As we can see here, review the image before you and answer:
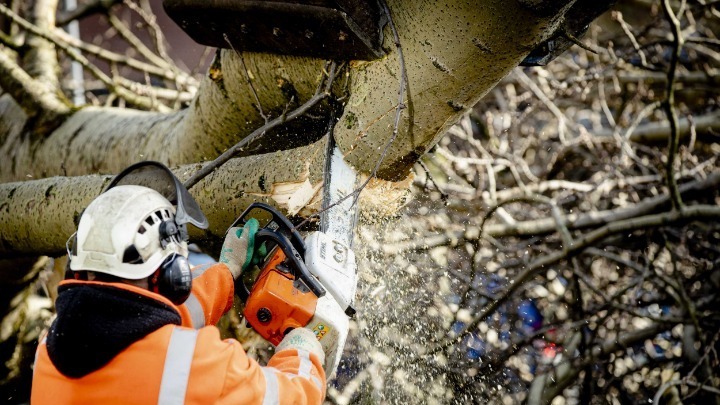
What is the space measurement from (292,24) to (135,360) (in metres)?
0.94

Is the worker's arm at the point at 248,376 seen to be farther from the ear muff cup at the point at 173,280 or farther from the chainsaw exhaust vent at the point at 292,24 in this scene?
the chainsaw exhaust vent at the point at 292,24

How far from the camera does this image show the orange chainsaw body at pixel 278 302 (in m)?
1.42

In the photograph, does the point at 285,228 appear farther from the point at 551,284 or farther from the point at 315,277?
the point at 551,284

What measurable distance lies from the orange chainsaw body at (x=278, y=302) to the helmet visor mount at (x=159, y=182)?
0.24 meters

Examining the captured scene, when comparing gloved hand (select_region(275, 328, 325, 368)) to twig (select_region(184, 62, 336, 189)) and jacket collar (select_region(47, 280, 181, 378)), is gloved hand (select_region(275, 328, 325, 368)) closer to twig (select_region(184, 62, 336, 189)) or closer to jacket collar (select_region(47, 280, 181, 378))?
jacket collar (select_region(47, 280, 181, 378))

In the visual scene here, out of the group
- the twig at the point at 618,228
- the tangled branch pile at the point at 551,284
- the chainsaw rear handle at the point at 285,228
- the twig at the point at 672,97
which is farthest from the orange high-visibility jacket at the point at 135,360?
the twig at the point at 672,97

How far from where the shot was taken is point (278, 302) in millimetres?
1434

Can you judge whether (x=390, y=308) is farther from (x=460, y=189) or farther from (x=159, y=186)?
(x=159, y=186)

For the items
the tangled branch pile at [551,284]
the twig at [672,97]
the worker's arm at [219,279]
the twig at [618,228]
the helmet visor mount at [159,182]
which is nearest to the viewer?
the helmet visor mount at [159,182]

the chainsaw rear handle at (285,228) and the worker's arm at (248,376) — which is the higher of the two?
the chainsaw rear handle at (285,228)

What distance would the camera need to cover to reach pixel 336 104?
65.0 inches

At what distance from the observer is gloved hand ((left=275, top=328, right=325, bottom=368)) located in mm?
1387

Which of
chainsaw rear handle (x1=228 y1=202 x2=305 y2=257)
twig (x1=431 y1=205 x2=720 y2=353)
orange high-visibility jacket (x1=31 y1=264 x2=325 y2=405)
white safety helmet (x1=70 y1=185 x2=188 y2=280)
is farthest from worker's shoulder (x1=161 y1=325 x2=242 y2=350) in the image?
twig (x1=431 y1=205 x2=720 y2=353)

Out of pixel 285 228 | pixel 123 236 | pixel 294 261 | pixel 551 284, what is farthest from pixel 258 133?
pixel 551 284
